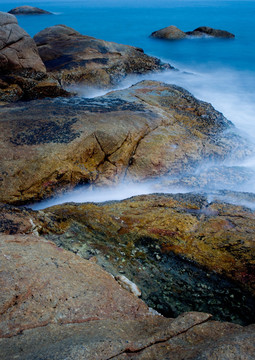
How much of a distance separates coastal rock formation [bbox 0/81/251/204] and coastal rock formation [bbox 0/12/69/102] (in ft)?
7.04

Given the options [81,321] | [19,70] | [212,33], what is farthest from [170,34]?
[81,321]

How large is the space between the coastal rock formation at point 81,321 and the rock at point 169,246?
605 millimetres

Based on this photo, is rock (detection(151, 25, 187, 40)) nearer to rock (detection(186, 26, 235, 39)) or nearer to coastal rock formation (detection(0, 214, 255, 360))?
rock (detection(186, 26, 235, 39))

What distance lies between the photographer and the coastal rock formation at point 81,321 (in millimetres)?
2385

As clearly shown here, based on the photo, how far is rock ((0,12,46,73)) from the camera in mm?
10812

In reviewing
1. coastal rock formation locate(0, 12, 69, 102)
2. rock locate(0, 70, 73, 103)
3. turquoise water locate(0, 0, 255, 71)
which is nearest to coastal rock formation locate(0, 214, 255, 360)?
rock locate(0, 70, 73, 103)

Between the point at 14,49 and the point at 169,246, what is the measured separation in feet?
32.1

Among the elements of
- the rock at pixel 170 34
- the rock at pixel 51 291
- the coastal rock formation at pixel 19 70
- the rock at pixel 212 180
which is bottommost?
the rock at pixel 212 180

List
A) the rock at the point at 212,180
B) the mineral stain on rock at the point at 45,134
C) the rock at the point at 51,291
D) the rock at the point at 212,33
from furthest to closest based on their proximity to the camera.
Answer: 1. the rock at the point at 212,33
2. the rock at the point at 212,180
3. the mineral stain on rock at the point at 45,134
4. the rock at the point at 51,291

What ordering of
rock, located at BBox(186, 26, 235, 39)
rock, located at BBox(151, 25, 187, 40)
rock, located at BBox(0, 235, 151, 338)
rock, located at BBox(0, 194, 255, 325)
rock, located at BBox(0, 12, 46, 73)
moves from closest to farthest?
rock, located at BBox(0, 235, 151, 338), rock, located at BBox(0, 194, 255, 325), rock, located at BBox(0, 12, 46, 73), rock, located at BBox(151, 25, 187, 40), rock, located at BBox(186, 26, 235, 39)

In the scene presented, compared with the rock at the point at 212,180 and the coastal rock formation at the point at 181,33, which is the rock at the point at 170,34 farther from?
the rock at the point at 212,180

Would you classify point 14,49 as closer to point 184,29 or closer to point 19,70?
point 19,70

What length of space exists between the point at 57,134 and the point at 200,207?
343cm

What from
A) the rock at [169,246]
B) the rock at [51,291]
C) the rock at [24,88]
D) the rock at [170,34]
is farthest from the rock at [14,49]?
the rock at [170,34]
